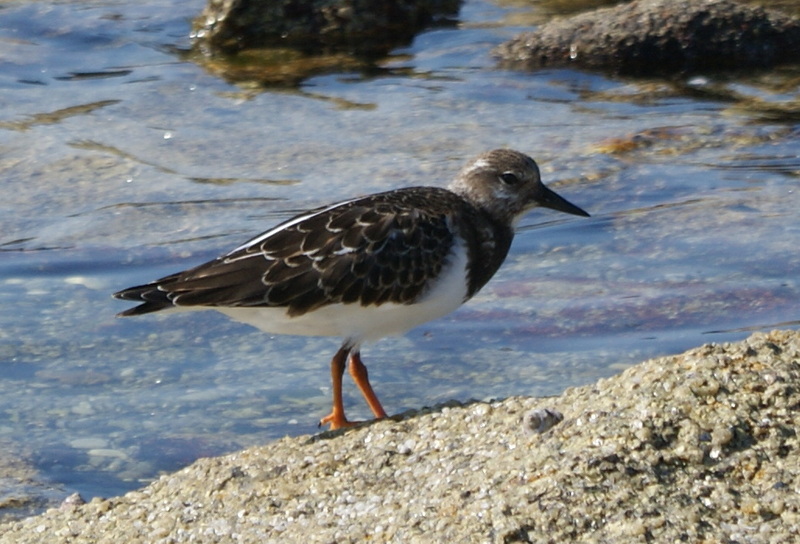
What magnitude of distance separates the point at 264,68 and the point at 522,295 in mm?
4293

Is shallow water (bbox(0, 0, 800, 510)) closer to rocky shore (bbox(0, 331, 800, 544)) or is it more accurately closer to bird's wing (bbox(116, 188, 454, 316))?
bird's wing (bbox(116, 188, 454, 316))

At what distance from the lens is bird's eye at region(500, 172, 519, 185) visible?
4867mm

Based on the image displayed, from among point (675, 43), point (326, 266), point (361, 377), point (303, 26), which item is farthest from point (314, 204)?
point (303, 26)

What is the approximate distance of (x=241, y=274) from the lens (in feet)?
14.0

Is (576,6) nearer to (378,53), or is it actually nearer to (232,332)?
(378,53)

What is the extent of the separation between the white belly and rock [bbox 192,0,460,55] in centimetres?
584

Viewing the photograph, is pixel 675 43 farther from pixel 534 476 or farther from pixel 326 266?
pixel 534 476

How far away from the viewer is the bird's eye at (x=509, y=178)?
487 centimetres

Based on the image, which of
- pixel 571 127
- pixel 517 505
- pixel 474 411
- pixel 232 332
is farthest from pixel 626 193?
pixel 517 505

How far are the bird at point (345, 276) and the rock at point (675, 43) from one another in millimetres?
4955

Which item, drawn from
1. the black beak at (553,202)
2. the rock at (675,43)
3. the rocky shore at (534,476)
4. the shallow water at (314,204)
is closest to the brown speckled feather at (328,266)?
the rocky shore at (534,476)

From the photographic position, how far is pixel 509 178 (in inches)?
192

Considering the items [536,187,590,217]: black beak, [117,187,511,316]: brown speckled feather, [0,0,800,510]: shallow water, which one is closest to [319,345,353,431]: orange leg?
[117,187,511,316]: brown speckled feather

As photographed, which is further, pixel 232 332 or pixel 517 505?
pixel 232 332
